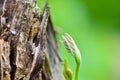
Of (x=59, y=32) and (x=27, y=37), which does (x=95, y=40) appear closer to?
(x=59, y=32)

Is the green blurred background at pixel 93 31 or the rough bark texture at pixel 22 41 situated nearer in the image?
the rough bark texture at pixel 22 41

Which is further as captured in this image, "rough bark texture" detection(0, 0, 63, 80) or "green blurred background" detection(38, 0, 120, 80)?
"green blurred background" detection(38, 0, 120, 80)

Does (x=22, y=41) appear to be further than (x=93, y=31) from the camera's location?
No

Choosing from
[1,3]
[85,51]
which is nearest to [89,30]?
[85,51]
